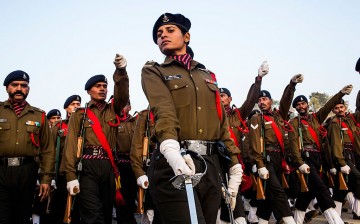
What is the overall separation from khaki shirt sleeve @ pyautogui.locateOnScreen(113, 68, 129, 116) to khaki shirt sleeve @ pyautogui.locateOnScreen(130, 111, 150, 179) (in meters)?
0.99

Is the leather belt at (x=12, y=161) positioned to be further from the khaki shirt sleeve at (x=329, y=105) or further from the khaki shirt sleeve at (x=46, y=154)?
the khaki shirt sleeve at (x=329, y=105)

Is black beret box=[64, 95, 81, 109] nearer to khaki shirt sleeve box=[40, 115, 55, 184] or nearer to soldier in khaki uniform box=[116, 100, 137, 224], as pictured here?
soldier in khaki uniform box=[116, 100, 137, 224]

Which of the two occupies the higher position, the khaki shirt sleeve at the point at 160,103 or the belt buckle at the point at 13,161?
the khaki shirt sleeve at the point at 160,103

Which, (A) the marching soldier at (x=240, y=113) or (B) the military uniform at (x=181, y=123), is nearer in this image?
(B) the military uniform at (x=181, y=123)

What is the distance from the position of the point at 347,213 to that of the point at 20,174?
27.9 ft

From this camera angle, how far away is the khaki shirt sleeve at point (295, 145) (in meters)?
7.57

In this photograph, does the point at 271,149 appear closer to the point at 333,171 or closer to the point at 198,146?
the point at 333,171

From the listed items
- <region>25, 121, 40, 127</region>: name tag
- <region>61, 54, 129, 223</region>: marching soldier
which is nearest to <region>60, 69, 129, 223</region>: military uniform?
<region>61, 54, 129, 223</region>: marching soldier

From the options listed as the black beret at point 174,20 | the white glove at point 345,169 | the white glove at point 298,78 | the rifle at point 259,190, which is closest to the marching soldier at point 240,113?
the rifle at point 259,190

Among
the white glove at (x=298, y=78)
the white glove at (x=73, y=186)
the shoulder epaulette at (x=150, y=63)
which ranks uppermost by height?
the white glove at (x=298, y=78)

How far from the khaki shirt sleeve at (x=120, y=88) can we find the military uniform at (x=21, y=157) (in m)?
1.23

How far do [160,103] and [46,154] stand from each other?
12.3 feet

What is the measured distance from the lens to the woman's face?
322 centimetres

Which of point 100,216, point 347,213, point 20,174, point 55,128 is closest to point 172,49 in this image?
point 100,216
